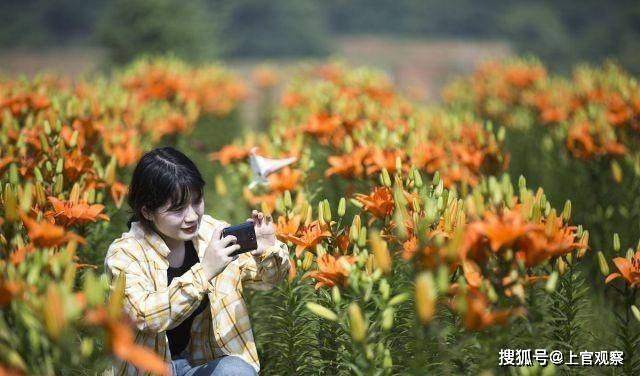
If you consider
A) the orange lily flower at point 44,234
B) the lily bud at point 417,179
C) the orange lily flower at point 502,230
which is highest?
the lily bud at point 417,179

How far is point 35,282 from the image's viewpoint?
71.6 inches

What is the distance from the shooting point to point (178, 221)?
231 cm

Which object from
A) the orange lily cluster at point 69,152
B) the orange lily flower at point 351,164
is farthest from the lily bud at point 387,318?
the orange lily flower at point 351,164

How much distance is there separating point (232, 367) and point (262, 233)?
1.42 feet

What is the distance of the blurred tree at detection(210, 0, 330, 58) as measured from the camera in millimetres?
→ 24641

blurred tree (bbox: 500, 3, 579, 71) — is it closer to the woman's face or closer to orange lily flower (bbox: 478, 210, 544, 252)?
the woman's face

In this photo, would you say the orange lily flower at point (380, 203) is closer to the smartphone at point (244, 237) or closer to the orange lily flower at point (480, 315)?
the smartphone at point (244, 237)

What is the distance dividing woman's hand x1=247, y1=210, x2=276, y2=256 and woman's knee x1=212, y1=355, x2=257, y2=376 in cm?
34

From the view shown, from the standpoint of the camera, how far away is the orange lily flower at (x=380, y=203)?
8.31 feet

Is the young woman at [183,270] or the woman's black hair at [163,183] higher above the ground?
the woman's black hair at [163,183]

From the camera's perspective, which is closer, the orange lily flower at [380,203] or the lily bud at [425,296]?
the lily bud at [425,296]

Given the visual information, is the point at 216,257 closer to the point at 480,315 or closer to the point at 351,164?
the point at 480,315

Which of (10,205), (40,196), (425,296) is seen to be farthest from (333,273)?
(40,196)

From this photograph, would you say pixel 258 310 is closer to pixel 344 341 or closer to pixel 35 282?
pixel 344 341
